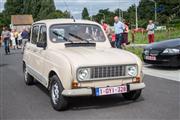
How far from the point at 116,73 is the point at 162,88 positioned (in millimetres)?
2490

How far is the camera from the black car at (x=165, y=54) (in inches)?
478

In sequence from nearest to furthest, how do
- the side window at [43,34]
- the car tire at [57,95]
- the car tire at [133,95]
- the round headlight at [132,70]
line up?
1. the car tire at [57,95]
2. the round headlight at [132,70]
3. the car tire at [133,95]
4. the side window at [43,34]

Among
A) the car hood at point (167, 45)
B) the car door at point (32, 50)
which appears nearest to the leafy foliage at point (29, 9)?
the car hood at point (167, 45)

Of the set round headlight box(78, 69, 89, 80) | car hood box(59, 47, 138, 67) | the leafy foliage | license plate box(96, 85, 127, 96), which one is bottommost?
license plate box(96, 85, 127, 96)

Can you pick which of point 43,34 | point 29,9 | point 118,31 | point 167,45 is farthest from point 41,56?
point 29,9

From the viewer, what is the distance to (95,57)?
7.26 m

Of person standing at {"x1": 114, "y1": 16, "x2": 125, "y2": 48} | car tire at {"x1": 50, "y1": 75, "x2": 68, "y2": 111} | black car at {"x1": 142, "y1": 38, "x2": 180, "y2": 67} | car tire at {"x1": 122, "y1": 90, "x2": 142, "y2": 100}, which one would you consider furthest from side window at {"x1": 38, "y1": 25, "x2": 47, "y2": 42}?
person standing at {"x1": 114, "y1": 16, "x2": 125, "y2": 48}

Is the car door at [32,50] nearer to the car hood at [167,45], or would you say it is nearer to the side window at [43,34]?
the side window at [43,34]

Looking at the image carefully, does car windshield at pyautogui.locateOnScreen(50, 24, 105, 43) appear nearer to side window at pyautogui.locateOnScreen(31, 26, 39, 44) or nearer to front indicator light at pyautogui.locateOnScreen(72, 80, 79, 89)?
side window at pyautogui.locateOnScreen(31, 26, 39, 44)

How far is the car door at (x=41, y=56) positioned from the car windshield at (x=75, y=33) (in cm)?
28

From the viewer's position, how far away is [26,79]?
419 inches

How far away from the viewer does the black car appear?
1214cm

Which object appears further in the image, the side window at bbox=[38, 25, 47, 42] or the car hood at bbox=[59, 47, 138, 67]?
the side window at bbox=[38, 25, 47, 42]

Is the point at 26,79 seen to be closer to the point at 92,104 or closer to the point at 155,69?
the point at 92,104
